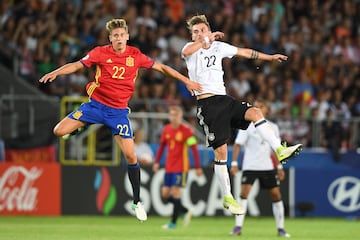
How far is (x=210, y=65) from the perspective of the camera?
14453 millimetres

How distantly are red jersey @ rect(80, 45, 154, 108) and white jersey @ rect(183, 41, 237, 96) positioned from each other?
667mm

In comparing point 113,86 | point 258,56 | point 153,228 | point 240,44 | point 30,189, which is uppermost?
point 240,44

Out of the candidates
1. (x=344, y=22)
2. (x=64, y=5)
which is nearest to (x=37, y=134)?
(x=64, y=5)

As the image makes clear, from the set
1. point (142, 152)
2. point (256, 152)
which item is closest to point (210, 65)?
point (256, 152)

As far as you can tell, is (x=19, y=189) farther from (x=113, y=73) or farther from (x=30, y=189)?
(x=113, y=73)

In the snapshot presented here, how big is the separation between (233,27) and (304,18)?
8.72ft

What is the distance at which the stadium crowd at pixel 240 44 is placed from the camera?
23.5m

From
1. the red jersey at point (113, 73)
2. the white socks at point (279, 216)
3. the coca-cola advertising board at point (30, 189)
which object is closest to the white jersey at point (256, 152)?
the white socks at point (279, 216)

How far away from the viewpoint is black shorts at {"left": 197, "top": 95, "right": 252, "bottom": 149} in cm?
1429

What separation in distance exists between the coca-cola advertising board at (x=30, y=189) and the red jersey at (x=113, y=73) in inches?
290

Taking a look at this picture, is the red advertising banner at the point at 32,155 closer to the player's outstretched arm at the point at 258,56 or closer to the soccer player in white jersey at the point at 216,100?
the soccer player in white jersey at the point at 216,100

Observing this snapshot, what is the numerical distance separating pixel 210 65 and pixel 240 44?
11.3m

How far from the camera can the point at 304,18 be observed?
91.1ft

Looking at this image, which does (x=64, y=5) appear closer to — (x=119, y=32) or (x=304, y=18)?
(x=304, y=18)
